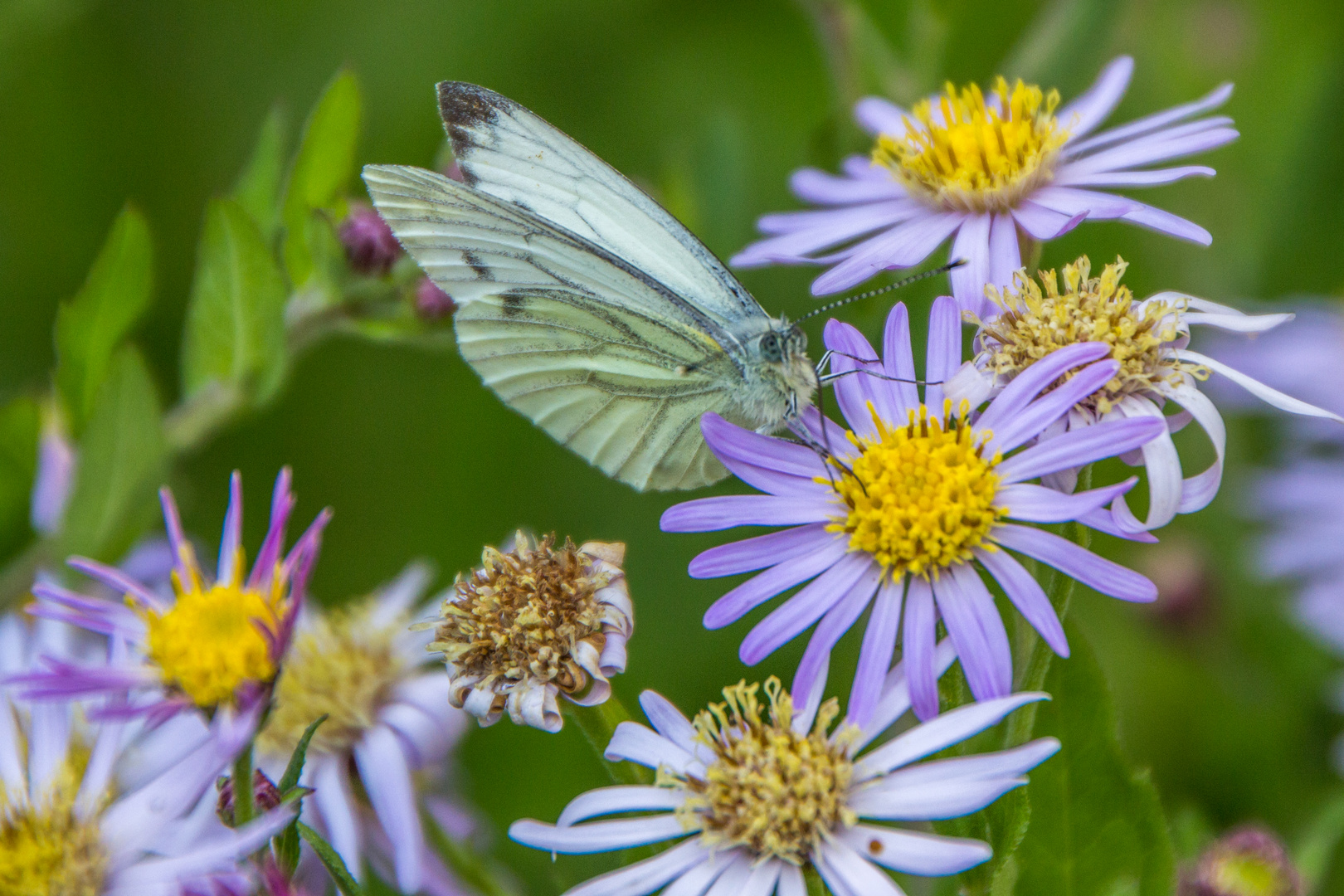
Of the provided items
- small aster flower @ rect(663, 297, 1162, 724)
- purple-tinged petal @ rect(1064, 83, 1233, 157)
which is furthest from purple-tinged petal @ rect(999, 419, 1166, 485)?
purple-tinged petal @ rect(1064, 83, 1233, 157)

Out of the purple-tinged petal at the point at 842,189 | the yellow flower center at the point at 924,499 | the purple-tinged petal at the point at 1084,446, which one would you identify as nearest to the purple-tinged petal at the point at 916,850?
the yellow flower center at the point at 924,499

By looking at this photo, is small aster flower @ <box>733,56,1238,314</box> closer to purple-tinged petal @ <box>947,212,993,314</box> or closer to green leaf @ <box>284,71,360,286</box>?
purple-tinged petal @ <box>947,212,993,314</box>

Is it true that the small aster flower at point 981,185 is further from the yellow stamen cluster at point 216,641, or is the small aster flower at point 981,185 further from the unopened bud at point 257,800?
the unopened bud at point 257,800

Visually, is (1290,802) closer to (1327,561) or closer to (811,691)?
(1327,561)

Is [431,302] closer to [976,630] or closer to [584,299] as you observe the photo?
[584,299]

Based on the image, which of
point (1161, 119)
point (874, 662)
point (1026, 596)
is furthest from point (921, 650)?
point (1161, 119)

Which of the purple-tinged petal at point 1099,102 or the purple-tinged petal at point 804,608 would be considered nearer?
the purple-tinged petal at point 804,608
